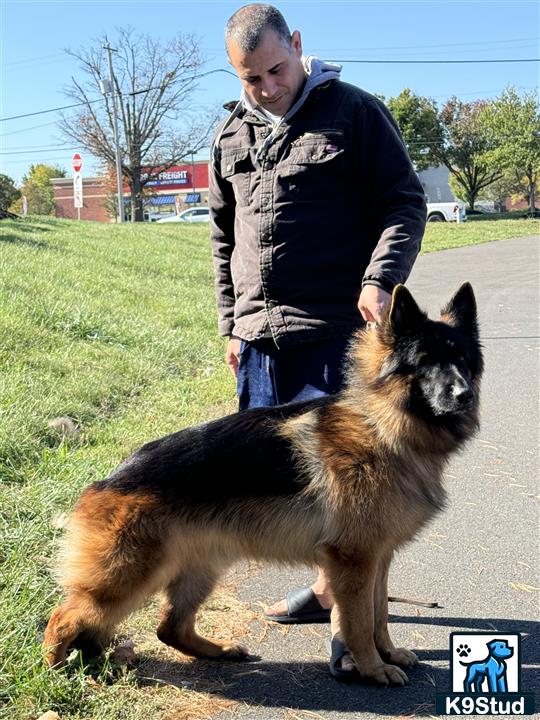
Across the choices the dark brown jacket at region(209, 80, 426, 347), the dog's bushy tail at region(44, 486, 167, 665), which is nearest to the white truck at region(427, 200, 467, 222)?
the dark brown jacket at region(209, 80, 426, 347)

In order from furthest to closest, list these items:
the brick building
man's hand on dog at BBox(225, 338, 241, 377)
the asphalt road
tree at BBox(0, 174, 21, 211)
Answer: the brick building
tree at BBox(0, 174, 21, 211)
man's hand on dog at BBox(225, 338, 241, 377)
the asphalt road

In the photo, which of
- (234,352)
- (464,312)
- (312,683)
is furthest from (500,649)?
(234,352)

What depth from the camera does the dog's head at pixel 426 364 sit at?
2953mm

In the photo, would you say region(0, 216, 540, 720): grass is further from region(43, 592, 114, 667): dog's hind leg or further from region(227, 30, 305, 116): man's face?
region(227, 30, 305, 116): man's face

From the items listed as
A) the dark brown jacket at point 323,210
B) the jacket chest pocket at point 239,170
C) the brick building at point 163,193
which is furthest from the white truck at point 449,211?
the dark brown jacket at point 323,210

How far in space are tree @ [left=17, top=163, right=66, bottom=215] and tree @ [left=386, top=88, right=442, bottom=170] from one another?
1406 inches

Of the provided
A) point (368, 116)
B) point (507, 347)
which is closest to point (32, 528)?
point (368, 116)

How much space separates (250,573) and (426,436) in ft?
5.47

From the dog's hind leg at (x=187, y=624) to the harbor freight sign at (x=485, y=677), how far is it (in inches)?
37.6

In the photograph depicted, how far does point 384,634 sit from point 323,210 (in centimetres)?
196

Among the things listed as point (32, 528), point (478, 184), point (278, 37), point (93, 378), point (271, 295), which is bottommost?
point (32, 528)

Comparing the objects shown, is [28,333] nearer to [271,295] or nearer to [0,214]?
[271,295]

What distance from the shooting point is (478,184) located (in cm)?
6606

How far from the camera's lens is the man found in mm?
3348
